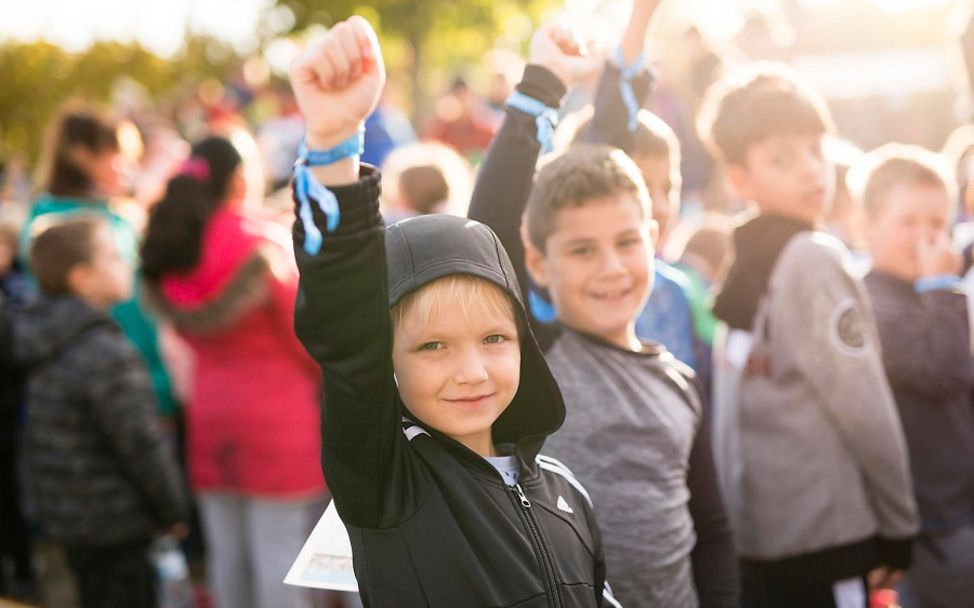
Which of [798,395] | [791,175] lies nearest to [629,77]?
[791,175]

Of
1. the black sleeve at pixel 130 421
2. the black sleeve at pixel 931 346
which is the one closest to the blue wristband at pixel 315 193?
the black sleeve at pixel 931 346

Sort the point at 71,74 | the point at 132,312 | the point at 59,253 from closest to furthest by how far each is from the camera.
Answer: the point at 59,253, the point at 132,312, the point at 71,74

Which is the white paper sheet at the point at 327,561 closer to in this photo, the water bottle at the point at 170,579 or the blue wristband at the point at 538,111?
the blue wristband at the point at 538,111

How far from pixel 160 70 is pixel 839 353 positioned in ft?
88.2

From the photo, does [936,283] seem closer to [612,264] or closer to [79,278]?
[612,264]

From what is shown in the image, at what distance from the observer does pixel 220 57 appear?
27500 mm

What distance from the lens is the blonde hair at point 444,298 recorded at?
1598 mm

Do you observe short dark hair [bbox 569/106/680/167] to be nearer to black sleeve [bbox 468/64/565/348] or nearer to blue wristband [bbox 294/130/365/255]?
black sleeve [bbox 468/64/565/348]

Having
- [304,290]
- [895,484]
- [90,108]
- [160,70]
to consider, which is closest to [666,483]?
[895,484]

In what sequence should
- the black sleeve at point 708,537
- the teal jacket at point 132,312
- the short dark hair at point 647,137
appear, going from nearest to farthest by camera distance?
the black sleeve at point 708,537 → the short dark hair at point 647,137 → the teal jacket at point 132,312

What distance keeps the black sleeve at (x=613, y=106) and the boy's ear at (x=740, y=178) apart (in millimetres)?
588

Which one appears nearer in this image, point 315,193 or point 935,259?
point 315,193

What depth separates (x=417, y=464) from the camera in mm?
1581

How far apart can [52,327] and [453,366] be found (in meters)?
2.83
